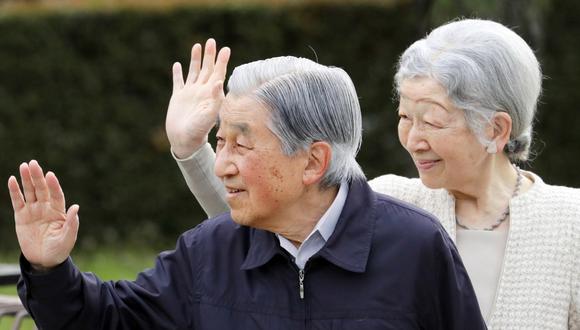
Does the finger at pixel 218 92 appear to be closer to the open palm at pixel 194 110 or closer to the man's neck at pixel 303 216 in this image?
the open palm at pixel 194 110

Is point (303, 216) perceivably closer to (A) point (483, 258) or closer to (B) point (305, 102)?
(B) point (305, 102)

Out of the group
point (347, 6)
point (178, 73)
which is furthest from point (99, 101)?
point (178, 73)

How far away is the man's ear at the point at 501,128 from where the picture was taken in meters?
3.37

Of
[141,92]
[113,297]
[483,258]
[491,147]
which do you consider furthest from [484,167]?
[141,92]

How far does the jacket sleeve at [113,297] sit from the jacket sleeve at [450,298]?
547mm

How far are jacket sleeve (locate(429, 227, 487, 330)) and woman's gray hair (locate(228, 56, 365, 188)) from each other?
0.97ft

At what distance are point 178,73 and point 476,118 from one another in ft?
2.74

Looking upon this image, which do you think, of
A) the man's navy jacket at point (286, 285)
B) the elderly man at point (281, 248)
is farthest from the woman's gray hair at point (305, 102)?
the man's navy jacket at point (286, 285)

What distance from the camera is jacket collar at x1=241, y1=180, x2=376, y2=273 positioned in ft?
9.11

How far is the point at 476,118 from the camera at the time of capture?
3.32 metres

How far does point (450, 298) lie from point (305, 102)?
20.9 inches

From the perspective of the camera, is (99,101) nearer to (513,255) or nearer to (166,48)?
(166,48)

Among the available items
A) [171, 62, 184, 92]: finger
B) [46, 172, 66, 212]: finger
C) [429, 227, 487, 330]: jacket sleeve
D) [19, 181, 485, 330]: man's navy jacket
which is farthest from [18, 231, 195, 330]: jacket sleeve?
[171, 62, 184, 92]: finger

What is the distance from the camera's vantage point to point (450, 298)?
2799 millimetres
